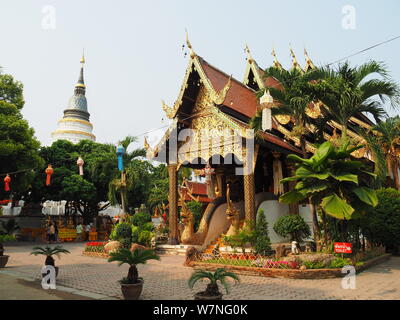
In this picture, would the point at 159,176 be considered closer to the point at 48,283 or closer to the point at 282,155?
the point at 282,155

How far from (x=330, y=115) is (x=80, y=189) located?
66.7 feet

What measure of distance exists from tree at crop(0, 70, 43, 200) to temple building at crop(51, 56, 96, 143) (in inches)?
1114

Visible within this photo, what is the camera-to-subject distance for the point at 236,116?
1628cm

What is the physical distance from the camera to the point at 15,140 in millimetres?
20891

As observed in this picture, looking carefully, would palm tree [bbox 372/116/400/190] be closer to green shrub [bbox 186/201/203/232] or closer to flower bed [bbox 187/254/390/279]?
flower bed [bbox 187/254/390/279]

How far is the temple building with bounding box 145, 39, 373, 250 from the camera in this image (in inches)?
561

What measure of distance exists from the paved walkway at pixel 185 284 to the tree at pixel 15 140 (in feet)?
34.1

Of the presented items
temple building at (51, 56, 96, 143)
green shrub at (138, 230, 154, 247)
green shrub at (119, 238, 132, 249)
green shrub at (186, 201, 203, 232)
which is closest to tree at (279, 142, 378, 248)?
green shrub at (119, 238, 132, 249)

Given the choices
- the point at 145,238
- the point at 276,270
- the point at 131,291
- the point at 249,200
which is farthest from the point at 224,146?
the point at 131,291

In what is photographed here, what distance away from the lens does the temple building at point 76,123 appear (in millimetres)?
52031

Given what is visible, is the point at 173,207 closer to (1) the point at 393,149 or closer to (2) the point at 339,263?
(2) the point at 339,263

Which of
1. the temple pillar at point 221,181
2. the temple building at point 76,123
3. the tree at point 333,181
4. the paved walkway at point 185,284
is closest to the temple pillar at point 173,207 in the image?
the temple pillar at point 221,181
